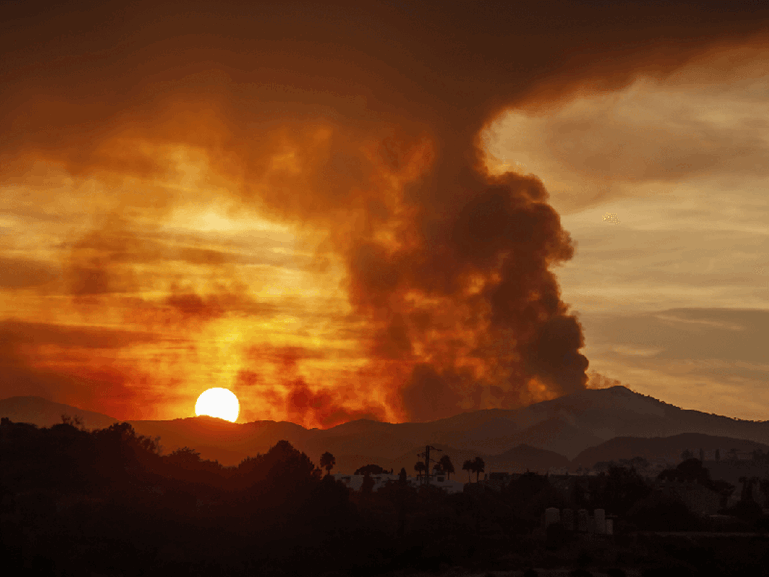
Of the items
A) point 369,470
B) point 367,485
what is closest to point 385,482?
point 367,485

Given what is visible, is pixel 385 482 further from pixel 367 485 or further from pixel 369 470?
pixel 369 470

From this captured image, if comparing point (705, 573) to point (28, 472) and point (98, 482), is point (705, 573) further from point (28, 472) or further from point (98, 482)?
point (28, 472)

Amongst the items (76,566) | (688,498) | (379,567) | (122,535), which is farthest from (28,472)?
(688,498)

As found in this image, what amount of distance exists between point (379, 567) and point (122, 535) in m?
19.4

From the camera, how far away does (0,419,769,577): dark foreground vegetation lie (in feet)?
193

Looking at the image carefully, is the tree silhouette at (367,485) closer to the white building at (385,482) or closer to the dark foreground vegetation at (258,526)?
the white building at (385,482)

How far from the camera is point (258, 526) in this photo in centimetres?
7106

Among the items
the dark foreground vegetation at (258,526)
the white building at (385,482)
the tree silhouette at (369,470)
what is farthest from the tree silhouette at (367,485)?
the dark foreground vegetation at (258,526)

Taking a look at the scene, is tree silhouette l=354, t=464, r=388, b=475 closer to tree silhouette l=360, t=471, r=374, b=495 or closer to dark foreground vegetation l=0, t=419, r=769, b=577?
tree silhouette l=360, t=471, r=374, b=495

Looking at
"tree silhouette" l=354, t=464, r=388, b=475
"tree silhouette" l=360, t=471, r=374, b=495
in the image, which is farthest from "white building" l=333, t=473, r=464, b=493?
"tree silhouette" l=354, t=464, r=388, b=475

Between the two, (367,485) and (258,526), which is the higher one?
(367,485)

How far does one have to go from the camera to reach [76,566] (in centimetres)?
5541

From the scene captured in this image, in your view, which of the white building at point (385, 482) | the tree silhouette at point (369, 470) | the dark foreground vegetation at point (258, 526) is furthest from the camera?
the tree silhouette at point (369, 470)

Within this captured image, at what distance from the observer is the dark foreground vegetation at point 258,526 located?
5872 cm
